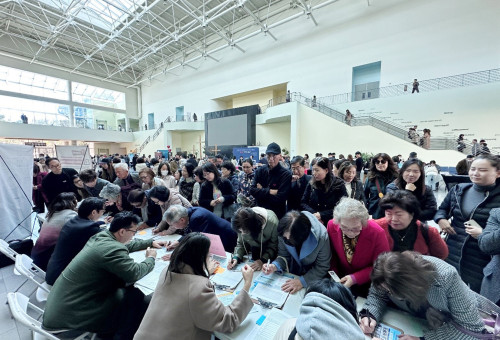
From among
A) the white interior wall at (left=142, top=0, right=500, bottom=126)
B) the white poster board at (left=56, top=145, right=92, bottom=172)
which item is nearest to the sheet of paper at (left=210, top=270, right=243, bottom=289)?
the white poster board at (left=56, top=145, right=92, bottom=172)

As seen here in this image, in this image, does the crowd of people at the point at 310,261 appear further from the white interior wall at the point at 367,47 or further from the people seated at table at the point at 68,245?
the white interior wall at the point at 367,47

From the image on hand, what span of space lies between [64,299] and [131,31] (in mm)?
19070

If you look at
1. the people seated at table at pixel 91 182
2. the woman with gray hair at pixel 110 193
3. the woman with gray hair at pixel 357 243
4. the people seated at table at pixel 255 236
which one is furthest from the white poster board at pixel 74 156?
the woman with gray hair at pixel 357 243

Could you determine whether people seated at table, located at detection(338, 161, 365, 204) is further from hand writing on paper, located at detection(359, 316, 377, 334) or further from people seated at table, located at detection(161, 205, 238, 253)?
hand writing on paper, located at detection(359, 316, 377, 334)

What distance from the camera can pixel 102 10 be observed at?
42.5 feet

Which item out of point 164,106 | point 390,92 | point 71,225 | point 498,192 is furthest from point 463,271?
point 164,106

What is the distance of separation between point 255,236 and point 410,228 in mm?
1226

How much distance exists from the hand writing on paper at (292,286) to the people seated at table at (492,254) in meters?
1.30

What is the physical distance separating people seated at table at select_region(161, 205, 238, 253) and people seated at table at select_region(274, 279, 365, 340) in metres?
1.52

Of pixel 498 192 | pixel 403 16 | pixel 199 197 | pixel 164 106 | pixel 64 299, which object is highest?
pixel 403 16

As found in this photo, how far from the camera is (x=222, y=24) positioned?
1588 cm

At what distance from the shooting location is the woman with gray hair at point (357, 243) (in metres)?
1.41

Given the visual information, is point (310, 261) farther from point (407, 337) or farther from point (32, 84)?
point (32, 84)

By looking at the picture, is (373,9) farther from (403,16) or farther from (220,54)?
(220,54)
